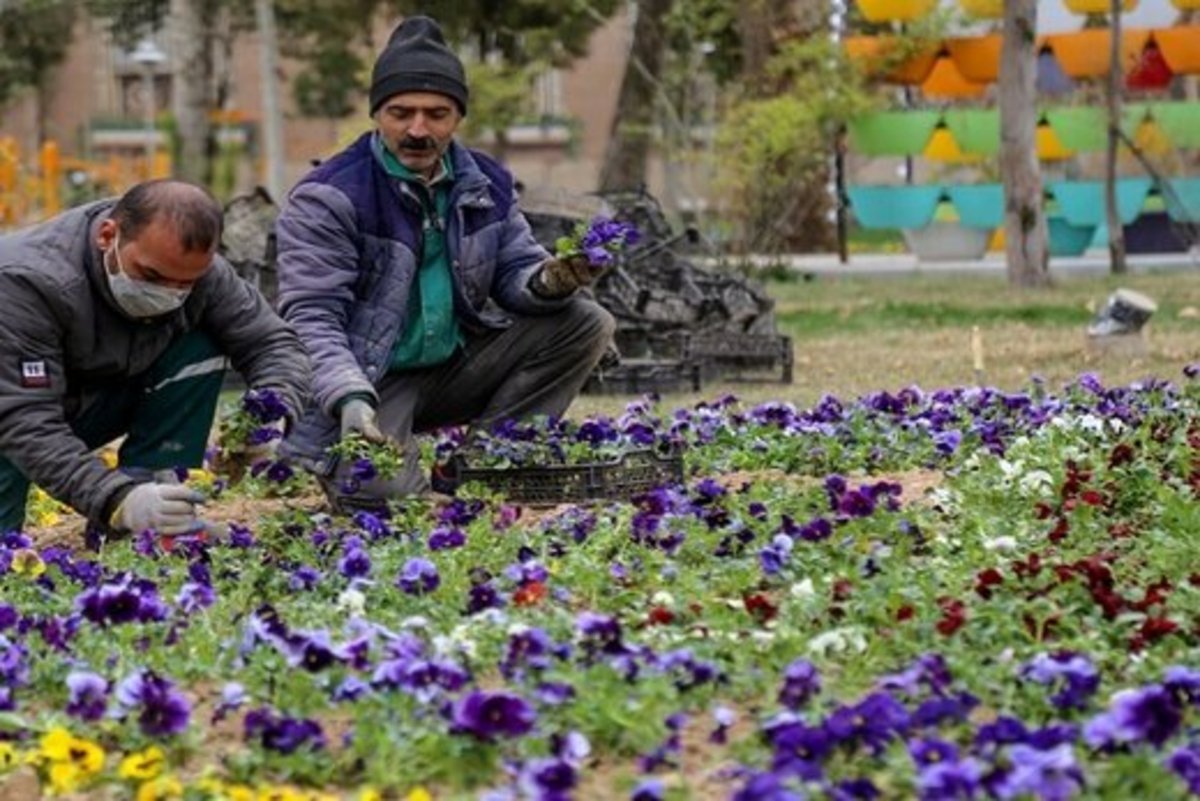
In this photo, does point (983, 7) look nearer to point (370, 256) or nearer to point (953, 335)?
point (953, 335)

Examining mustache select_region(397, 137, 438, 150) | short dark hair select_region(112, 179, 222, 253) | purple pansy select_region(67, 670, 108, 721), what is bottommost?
purple pansy select_region(67, 670, 108, 721)

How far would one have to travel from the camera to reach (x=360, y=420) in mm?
7070

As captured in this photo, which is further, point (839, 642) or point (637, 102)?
point (637, 102)

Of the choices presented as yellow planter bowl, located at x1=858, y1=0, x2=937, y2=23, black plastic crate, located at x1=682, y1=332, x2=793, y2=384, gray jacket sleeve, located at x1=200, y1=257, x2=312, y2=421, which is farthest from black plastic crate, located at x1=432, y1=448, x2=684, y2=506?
yellow planter bowl, located at x1=858, y1=0, x2=937, y2=23

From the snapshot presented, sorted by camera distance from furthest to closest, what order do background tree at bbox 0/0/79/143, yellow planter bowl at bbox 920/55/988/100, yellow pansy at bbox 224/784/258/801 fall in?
background tree at bbox 0/0/79/143
yellow planter bowl at bbox 920/55/988/100
yellow pansy at bbox 224/784/258/801

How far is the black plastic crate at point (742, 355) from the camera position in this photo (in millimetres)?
13859

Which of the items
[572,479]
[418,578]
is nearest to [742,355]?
[572,479]

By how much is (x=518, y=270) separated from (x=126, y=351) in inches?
53.6

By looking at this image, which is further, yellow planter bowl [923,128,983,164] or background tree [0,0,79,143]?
background tree [0,0,79,143]

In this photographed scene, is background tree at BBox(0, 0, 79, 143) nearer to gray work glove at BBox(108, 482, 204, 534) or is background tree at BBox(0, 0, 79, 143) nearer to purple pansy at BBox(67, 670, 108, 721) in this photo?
gray work glove at BBox(108, 482, 204, 534)

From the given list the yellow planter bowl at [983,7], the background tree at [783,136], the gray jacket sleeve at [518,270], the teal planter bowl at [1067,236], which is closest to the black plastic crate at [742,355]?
the gray jacket sleeve at [518,270]

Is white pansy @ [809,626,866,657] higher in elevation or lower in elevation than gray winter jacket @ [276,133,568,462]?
lower

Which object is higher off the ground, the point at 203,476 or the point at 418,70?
the point at 418,70

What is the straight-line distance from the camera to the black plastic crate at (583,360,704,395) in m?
13.2
